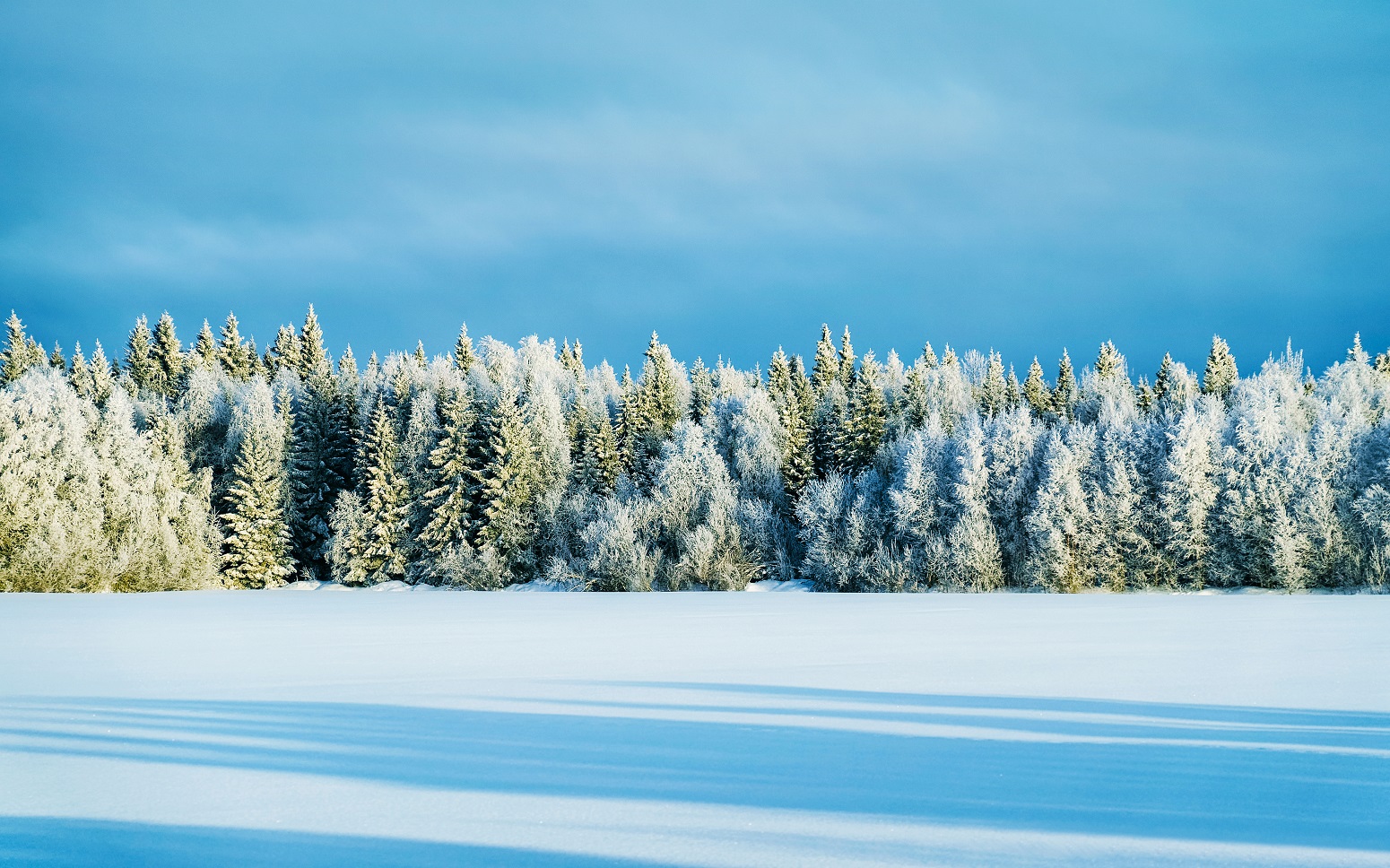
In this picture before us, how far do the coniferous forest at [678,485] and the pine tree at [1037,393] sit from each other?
5455mm

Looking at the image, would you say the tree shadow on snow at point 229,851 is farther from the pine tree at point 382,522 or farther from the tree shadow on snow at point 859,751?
the pine tree at point 382,522

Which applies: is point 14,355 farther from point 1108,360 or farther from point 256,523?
point 1108,360

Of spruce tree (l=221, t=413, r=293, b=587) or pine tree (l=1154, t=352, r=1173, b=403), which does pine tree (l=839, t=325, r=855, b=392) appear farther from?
spruce tree (l=221, t=413, r=293, b=587)

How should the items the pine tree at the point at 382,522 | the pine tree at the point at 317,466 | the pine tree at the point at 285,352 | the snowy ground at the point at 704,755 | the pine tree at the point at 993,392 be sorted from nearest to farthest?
the snowy ground at the point at 704,755, the pine tree at the point at 382,522, the pine tree at the point at 317,466, the pine tree at the point at 993,392, the pine tree at the point at 285,352

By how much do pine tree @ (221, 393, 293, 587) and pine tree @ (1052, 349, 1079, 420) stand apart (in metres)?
55.4

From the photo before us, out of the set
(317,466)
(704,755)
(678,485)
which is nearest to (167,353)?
(317,466)

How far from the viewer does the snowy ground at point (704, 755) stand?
16.7ft

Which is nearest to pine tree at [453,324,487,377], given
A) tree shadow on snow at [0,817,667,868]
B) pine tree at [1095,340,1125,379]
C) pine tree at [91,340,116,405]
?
pine tree at [91,340,116,405]

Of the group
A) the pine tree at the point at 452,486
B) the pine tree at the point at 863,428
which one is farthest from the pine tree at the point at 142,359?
the pine tree at the point at 863,428

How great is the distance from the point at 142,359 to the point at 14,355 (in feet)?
30.4

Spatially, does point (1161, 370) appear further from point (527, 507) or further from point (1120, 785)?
point (1120, 785)

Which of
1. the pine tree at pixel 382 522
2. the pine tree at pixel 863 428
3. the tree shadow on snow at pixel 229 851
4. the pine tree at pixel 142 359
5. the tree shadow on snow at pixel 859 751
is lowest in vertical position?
the tree shadow on snow at pixel 229 851

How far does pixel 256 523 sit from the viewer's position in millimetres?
58781

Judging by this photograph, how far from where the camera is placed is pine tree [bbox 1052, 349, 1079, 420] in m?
75.5
